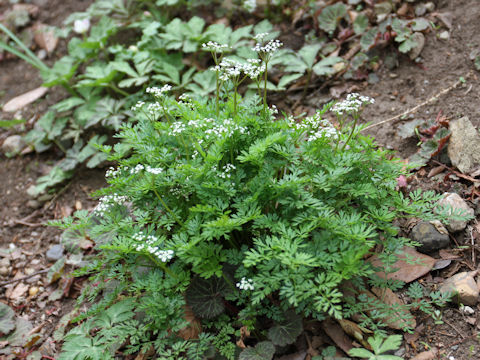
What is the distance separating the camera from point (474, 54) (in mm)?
2941

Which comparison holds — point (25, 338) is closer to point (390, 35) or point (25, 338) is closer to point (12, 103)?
point (12, 103)

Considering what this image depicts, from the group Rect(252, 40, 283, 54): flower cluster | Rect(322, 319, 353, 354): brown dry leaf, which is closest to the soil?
Rect(322, 319, 353, 354): brown dry leaf

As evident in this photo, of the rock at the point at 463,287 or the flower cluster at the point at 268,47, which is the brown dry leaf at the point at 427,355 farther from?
the flower cluster at the point at 268,47

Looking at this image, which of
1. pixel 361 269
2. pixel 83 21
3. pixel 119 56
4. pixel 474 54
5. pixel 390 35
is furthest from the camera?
pixel 83 21

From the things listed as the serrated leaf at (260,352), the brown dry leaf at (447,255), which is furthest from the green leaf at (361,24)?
the serrated leaf at (260,352)

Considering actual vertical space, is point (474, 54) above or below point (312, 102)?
above

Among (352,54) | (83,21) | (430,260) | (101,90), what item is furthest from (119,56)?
(430,260)

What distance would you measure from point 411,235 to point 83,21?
11.4ft

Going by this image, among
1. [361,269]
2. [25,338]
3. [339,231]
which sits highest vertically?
[339,231]

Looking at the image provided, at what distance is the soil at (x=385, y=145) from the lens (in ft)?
8.75

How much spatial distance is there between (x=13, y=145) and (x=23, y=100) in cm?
60

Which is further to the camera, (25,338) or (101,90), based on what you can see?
(101,90)

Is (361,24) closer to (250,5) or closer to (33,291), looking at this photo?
(250,5)

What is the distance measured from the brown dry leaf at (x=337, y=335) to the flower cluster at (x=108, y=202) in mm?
1169
